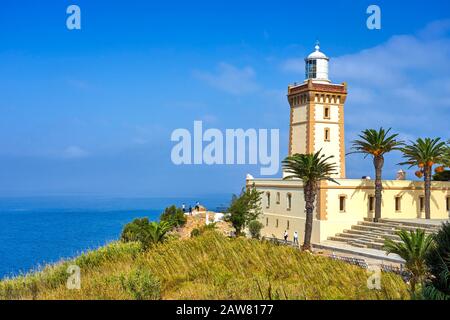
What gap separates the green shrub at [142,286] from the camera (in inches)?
524

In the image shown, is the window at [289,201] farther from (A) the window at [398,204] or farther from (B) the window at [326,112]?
(A) the window at [398,204]

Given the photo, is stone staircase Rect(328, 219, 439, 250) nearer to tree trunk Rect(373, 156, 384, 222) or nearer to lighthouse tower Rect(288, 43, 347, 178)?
tree trunk Rect(373, 156, 384, 222)

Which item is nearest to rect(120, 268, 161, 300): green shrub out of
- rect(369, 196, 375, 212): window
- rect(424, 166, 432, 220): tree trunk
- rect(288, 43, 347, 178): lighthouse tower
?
rect(369, 196, 375, 212): window

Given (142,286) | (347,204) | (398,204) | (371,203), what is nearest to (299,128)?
(347,204)

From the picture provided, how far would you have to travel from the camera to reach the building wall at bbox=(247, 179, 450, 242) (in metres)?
33.5

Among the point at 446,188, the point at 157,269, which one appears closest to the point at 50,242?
the point at 446,188

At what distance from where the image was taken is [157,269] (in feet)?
54.5

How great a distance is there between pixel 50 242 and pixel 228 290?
218ft

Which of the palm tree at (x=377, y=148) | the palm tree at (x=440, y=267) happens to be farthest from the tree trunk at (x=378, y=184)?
the palm tree at (x=440, y=267)

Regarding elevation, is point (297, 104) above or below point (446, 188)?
above

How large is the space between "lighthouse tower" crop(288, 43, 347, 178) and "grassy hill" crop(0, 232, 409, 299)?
61.4ft

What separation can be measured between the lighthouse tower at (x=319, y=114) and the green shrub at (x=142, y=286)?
24819 mm

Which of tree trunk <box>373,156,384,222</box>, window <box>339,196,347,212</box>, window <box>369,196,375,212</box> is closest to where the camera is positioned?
tree trunk <box>373,156,384,222</box>
